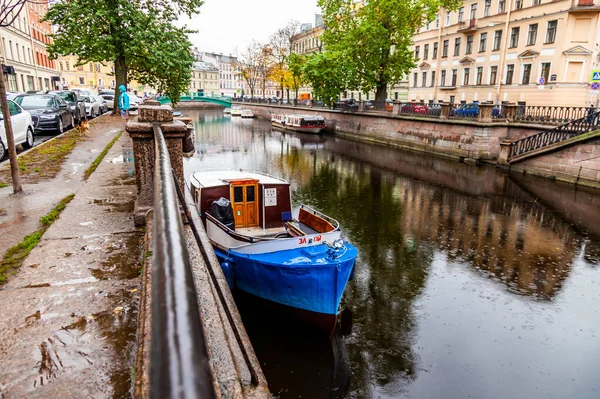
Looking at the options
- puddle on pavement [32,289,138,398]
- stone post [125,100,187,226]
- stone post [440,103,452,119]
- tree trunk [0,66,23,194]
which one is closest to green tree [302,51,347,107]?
stone post [440,103,452,119]

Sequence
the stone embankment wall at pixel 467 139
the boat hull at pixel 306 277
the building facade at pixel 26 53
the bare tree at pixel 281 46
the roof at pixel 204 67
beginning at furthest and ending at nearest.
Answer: the roof at pixel 204 67 → the bare tree at pixel 281 46 → the building facade at pixel 26 53 → the stone embankment wall at pixel 467 139 → the boat hull at pixel 306 277

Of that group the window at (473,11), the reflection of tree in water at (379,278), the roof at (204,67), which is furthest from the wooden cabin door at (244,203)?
the roof at (204,67)

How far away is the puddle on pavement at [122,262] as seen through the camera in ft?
12.8

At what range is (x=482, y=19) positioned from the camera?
38781mm

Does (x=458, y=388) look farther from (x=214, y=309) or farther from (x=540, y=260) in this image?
(x=540, y=260)

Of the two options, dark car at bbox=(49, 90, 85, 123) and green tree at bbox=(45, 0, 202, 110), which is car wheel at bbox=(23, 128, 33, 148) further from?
green tree at bbox=(45, 0, 202, 110)

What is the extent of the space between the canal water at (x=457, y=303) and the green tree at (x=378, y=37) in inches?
708

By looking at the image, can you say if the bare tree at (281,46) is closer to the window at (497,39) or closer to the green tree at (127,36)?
the window at (497,39)

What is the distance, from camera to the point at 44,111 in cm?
1752

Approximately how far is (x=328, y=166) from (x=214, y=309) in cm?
2303

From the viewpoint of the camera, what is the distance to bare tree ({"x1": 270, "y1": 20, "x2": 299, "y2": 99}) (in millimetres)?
70375

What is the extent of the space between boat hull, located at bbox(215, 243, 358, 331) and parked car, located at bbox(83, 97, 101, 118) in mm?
22962

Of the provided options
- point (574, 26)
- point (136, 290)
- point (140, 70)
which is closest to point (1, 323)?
point (136, 290)

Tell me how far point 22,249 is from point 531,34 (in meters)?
40.0
